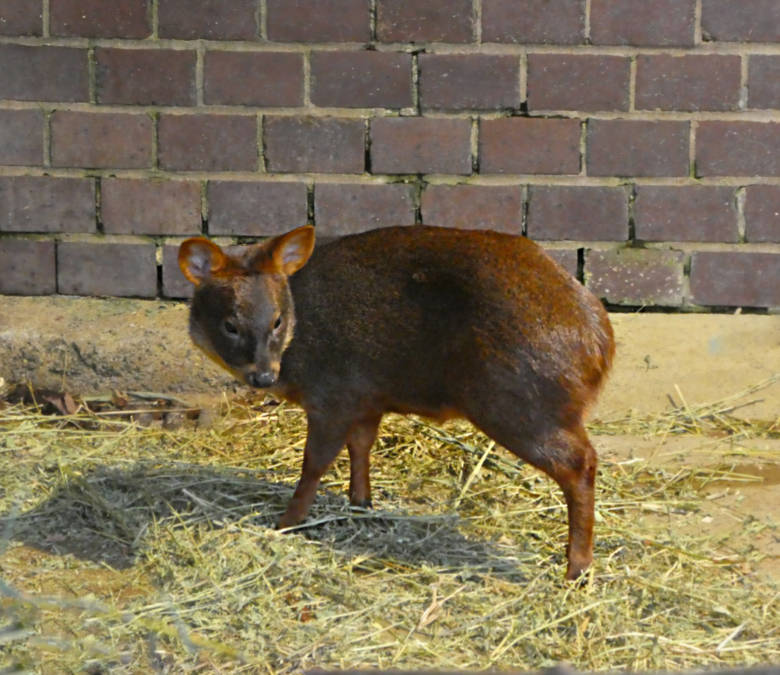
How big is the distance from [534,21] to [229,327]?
2.18 meters

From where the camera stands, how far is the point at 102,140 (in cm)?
567

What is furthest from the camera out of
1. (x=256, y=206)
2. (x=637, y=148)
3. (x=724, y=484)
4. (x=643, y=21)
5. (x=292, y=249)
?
(x=256, y=206)

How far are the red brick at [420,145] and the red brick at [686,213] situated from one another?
809 millimetres

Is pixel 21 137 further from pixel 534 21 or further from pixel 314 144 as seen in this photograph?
pixel 534 21

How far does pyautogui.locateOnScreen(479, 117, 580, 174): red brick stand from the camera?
557 cm

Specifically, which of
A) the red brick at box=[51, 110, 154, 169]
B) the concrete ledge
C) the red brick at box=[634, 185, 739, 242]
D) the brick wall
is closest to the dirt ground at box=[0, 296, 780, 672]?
the concrete ledge

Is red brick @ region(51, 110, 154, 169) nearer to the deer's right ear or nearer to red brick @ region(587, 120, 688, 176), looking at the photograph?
the deer's right ear

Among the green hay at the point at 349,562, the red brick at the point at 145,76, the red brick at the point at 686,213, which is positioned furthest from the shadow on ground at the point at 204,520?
the red brick at the point at 686,213

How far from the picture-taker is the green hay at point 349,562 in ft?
11.6

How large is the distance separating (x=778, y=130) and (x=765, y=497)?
1.72 metres

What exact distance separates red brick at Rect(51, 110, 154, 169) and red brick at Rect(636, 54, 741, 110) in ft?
7.18

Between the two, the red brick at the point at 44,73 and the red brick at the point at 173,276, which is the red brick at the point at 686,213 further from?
the red brick at the point at 44,73

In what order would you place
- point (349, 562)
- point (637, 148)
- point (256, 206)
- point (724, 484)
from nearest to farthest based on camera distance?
point (349, 562), point (724, 484), point (637, 148), point (256, 206)

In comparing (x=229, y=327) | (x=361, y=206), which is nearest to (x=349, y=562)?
(x=229, y=327)
